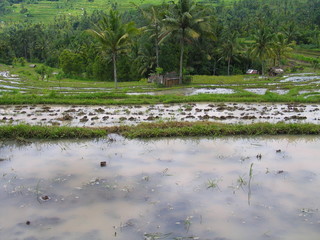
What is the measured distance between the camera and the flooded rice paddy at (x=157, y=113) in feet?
39.8

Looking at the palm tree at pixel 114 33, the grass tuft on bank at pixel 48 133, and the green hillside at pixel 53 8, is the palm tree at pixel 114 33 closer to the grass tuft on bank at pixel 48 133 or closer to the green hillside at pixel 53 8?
the grass tuft on bank at pixel 48 133

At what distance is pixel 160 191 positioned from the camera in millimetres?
6488

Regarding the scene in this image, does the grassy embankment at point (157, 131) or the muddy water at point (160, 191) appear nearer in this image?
the muddy water at point (160, 191)

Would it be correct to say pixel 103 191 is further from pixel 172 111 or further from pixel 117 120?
pixel 172 111

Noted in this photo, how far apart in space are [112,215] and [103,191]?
936 millimetres

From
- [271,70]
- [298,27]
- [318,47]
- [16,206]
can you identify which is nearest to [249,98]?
[16,206]

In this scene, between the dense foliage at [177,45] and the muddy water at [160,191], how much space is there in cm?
1694

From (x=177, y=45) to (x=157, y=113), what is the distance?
80.2ft

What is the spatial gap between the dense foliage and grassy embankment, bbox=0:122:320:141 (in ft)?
48.9

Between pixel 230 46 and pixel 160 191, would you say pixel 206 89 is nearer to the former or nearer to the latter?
pixel 160 191

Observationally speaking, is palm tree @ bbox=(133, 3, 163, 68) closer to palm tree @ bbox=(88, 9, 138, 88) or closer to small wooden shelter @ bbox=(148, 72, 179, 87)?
small wooden shelter @ bbox=(148, 72, 179, 87)

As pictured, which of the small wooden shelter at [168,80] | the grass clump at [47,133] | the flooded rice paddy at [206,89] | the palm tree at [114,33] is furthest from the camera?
the small wooden shelter at [168,80]

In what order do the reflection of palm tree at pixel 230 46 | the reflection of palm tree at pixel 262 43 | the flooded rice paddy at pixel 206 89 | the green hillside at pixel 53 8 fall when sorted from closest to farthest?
the flooded rice paddy at pixel 206 89, the reflection of palm tree at pixel 262 43, the reflection of palm tree at pixel 230 46, the green hillside at pixel 53 8

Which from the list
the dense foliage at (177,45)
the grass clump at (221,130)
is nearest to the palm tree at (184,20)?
the dense foliage at (177,45)
